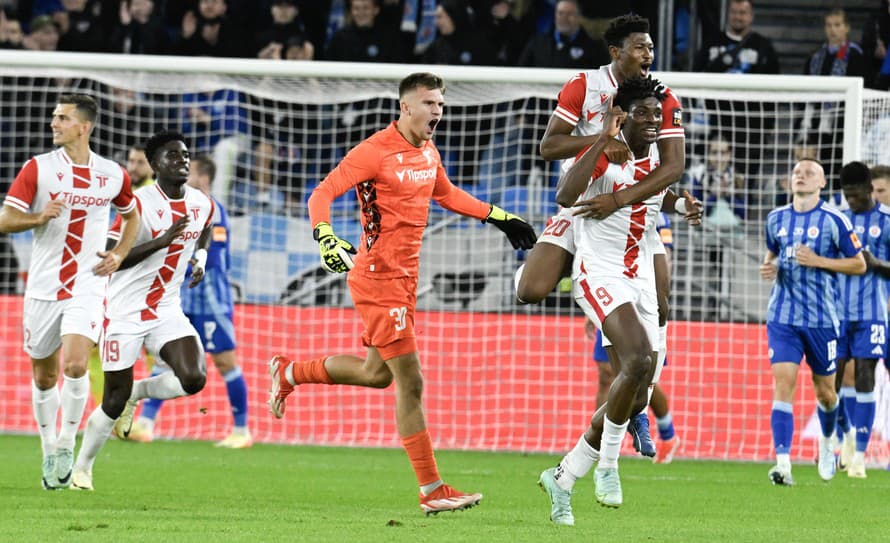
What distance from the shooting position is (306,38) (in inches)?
690

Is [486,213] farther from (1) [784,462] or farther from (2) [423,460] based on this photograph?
(1) [784,462]

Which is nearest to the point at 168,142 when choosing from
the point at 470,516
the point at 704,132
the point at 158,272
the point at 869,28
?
the point at 158,272

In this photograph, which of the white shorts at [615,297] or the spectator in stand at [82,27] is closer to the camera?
the white shorts at [615,297]

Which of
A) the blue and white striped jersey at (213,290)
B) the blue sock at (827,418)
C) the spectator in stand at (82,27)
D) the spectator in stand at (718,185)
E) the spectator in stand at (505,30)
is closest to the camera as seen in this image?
the blue sock at (827,418)

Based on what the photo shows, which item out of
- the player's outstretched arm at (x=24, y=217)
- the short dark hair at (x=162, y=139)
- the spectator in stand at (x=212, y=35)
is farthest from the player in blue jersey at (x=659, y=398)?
the spectator in stand at (x=212, y=35)

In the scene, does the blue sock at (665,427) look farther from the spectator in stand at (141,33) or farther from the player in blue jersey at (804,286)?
the spectator in stand at (141,33)

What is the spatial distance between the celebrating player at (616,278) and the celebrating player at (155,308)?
8.96ft

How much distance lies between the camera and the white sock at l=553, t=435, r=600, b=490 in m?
7.39

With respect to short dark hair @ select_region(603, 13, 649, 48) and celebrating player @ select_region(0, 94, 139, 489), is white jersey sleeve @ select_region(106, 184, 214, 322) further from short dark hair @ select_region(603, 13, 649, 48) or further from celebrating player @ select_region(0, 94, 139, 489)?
short dark hair @ select_region(603, 13, 649, 48)

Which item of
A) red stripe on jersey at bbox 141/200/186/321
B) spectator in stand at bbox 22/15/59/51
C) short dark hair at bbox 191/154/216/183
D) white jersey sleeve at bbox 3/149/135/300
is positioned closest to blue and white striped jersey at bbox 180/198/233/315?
short dark hair at bbox 191/154/216/183

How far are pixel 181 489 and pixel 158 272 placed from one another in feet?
4.55

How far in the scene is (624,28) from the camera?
7.82 m

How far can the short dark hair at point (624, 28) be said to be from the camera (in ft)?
25.5

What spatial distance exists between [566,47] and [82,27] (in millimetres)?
5821
